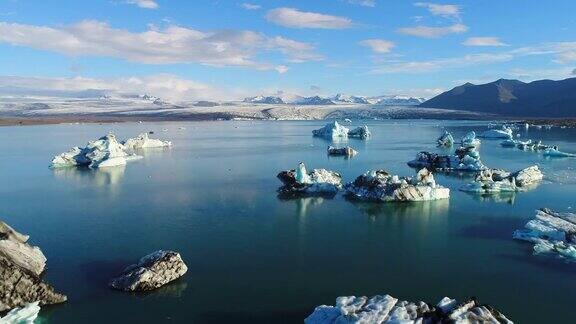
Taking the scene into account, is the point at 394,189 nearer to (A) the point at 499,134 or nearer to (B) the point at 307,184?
(B) the point at 307,184

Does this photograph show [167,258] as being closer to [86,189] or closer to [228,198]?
[228,198]

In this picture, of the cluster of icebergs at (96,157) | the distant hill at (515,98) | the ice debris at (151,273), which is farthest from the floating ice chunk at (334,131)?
the distant hill at (515,98)

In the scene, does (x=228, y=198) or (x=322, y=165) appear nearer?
(x=228, y=198)

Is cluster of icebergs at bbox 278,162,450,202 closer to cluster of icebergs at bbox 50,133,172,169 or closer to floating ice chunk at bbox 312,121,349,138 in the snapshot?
cluster of icebergs at bbox 50,133,172,169

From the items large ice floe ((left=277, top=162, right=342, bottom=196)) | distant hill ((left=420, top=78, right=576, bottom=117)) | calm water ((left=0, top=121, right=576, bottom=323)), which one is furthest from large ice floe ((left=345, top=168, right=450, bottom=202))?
distant hill ((left=420, top=78, right=576, bottom=117))

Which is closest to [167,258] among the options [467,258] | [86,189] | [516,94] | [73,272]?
[73,272]
